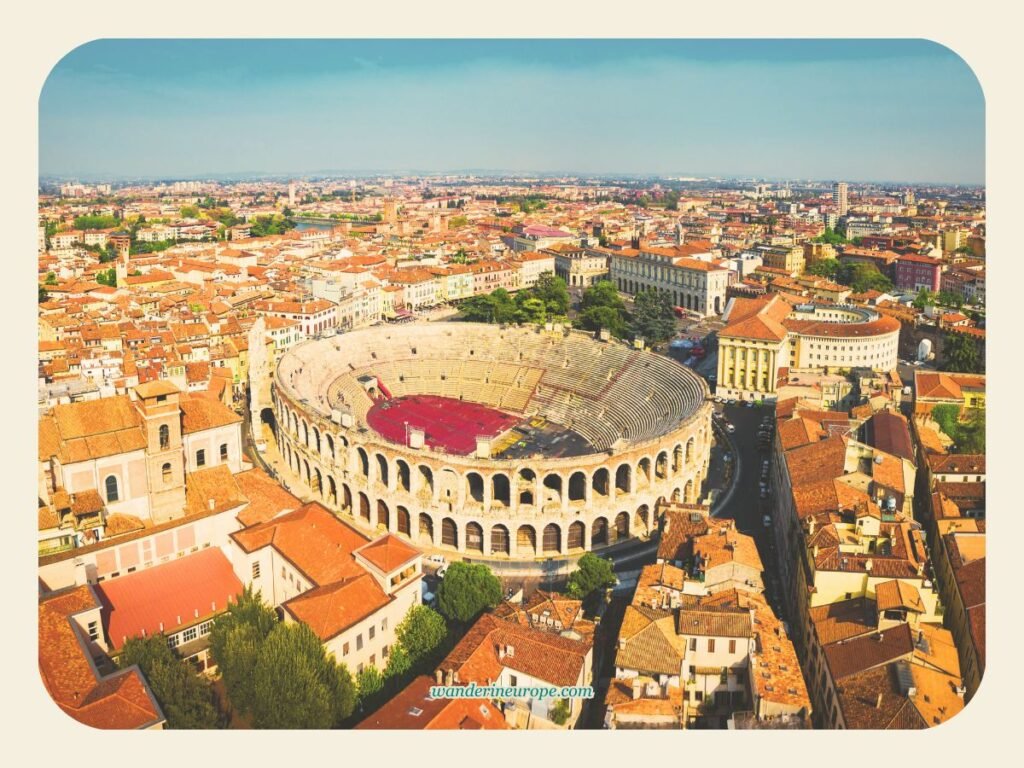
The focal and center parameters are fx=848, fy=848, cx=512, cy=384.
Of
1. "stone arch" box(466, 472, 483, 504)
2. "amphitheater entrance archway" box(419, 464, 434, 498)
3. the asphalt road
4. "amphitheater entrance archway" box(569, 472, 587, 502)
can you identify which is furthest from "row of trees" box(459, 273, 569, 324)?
"amphitheater entrance archway" box(419, 464, 434, 498)

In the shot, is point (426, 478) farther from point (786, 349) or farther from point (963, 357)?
point (963, 357)

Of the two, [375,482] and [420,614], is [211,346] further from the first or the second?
[420,614]

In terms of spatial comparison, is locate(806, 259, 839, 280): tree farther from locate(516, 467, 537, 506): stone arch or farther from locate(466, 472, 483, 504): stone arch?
locate(516, 467, 537, 506): stone arch

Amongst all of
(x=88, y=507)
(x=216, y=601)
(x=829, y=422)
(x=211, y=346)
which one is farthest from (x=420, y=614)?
(x=211, y=346)

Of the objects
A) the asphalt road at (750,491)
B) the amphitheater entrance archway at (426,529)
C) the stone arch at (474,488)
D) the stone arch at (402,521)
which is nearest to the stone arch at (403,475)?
the stone arch at (402,521)

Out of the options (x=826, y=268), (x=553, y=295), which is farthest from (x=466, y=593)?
(x=826, y=268)

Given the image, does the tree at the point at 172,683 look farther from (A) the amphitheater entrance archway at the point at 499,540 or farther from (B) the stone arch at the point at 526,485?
(B) the stone arch at the point at 526,485
